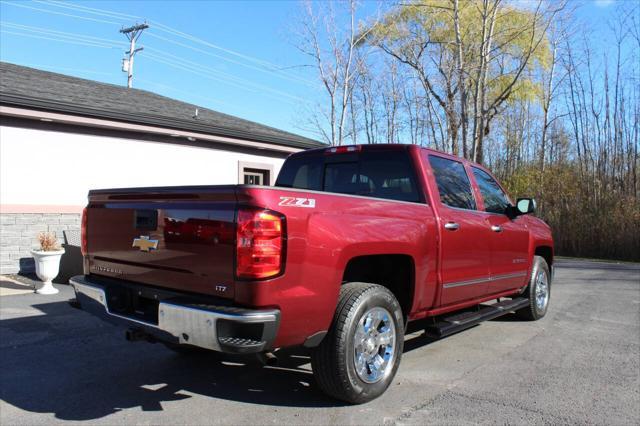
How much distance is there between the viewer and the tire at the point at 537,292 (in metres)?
6.57

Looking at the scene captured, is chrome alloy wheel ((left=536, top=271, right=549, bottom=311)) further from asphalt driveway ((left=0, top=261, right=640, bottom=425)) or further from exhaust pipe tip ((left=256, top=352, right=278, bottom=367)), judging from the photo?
exhaust pipe tip ((left=256, top=352, right=278, bottom=367))

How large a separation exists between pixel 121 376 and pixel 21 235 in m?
6.67

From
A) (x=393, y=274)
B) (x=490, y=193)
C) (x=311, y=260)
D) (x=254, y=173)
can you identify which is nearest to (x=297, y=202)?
(x=311, y=260)

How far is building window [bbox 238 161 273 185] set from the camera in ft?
43.8

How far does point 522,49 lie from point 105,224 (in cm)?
1976

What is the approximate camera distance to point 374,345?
3779 mm

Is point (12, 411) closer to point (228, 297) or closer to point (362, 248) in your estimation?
point (228, 297)

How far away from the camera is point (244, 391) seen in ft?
13.2

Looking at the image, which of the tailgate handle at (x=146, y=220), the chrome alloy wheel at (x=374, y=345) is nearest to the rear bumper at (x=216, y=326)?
the tailgate handle at (x=146, y=220)

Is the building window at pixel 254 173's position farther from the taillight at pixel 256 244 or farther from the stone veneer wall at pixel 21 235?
the taillight at pixel 256 244

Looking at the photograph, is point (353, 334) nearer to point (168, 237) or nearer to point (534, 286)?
point (168, 237)

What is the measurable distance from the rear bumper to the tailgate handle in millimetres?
601

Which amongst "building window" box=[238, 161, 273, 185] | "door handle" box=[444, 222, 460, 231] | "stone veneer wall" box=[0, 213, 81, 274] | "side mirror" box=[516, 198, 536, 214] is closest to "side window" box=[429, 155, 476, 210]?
"door handle" box=[444, 222, 460, 231]

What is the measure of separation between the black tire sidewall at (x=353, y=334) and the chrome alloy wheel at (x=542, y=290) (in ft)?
11.9
